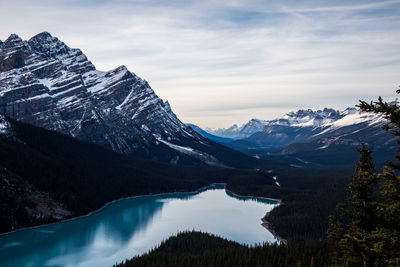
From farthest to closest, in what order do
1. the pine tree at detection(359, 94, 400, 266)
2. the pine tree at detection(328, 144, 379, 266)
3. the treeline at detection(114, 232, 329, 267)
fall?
1. the treeline at detection(114, 232, 329, 267)
2. the pine tree at detection(328, 144, 379, 266)
3. the pine tree at detection(359, 94, 400, 266)

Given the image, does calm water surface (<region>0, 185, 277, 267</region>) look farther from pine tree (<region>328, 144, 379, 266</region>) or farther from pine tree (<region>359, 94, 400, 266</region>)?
pine tree (<region>359, 94, 400, 266</region>)

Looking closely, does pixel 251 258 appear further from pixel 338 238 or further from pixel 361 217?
pixel 361 217

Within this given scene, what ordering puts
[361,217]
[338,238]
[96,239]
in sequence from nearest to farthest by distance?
[361,217], [338,238], [96,239]

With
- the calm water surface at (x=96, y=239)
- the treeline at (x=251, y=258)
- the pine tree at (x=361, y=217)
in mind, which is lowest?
the calm water surface at (x=96, y=239)

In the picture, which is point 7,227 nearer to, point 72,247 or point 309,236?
point 72,247

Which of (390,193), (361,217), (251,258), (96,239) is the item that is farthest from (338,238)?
(96,239)

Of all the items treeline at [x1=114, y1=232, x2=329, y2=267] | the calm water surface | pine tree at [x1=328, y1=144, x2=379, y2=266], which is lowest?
the calm water surface

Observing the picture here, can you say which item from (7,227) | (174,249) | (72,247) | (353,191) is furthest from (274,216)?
(353,191)

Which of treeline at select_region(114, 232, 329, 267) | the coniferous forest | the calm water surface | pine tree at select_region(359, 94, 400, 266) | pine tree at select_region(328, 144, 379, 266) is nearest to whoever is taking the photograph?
pine tree at select_region(359, 94, 400, 266)

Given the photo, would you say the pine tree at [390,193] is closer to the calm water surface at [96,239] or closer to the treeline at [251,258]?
the treeline at [251,258]

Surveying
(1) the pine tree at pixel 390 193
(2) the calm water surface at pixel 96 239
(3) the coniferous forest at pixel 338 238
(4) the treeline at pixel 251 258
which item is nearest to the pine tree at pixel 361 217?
(3) the coniferous forest at pixel 338 238

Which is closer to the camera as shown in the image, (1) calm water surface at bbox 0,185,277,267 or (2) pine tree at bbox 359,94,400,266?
(2) pine tree at bbox 359,94,400,266

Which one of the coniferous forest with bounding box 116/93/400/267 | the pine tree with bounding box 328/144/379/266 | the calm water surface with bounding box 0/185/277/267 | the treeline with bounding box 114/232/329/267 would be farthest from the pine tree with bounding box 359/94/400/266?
the calm water surface with bounding box 0/185/277/267

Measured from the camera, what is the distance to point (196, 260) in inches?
3760
